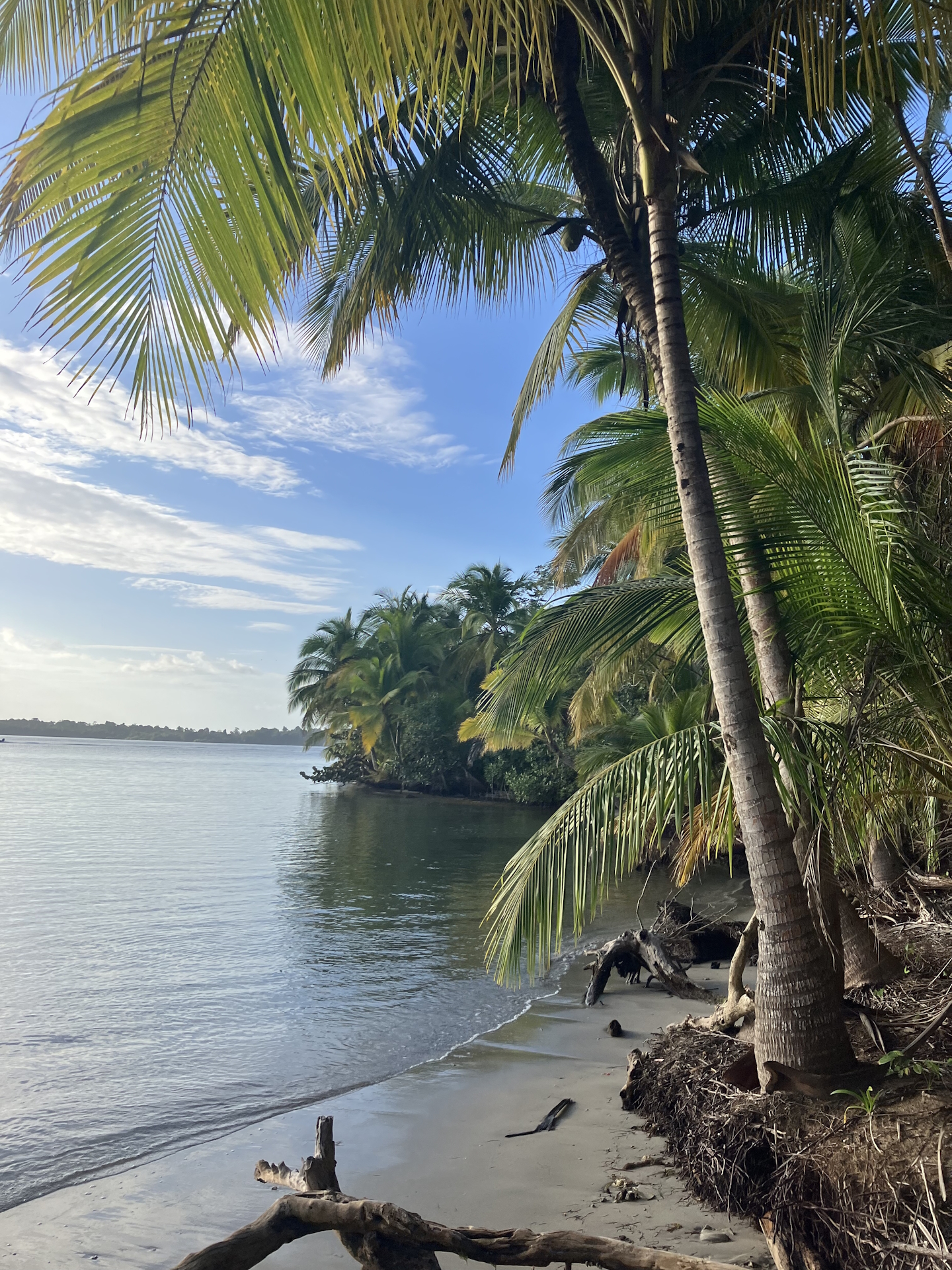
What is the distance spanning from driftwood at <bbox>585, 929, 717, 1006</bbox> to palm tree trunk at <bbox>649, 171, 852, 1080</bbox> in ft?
13.7

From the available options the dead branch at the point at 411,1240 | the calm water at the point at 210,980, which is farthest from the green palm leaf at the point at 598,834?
the calm water at the point at 210,980

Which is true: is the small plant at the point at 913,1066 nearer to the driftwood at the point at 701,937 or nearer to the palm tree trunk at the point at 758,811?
the palm tree trunk at the point at 758,811

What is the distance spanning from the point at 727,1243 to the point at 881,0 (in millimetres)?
4848

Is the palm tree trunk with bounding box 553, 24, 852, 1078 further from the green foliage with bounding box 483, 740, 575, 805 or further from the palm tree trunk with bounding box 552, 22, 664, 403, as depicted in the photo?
the green foliage with bounding box 483, 740, 575, 805

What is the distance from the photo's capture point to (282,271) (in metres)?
2.61

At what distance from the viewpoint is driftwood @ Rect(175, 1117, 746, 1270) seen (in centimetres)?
262

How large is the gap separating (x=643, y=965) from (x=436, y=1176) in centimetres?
443

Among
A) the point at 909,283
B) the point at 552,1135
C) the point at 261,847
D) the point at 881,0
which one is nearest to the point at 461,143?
the point at 909,283

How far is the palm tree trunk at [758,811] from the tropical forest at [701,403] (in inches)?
0.6

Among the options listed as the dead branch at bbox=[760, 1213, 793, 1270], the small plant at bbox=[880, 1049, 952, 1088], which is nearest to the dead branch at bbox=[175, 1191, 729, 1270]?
the dead branch at bbox=[760, 1213, 793, 1270]

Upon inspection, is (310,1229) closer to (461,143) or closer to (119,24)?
(119,24)

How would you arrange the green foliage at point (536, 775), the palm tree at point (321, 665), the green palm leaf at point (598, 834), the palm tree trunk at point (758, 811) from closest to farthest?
1. the palm tree trunk at point (758, 811)
2. the green palm leaf at point (598, 834)
3. the green foliage at point (536, 775)
4. the palm tree at point (321, 665)

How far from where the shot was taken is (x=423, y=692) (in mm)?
39969

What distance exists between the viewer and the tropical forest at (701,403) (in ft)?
7.51
